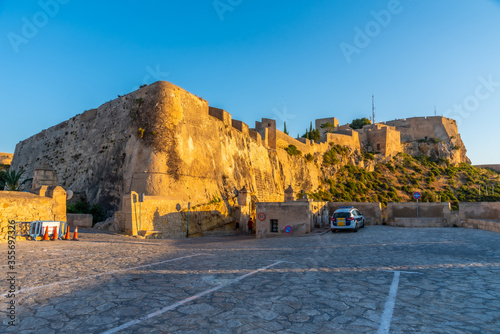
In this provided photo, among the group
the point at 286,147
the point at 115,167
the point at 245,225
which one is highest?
the point at 286,147

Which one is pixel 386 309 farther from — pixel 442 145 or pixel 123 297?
pixel 442 145

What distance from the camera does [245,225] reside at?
88.4ft

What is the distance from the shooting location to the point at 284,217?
63.6 ft

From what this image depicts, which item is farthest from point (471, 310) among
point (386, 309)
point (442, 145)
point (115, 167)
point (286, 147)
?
point (442, 145)

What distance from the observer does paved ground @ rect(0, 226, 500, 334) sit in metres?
3.95

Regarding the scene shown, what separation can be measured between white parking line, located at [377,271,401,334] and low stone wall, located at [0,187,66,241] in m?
13.7

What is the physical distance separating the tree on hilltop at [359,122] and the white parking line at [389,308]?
76.6 meters

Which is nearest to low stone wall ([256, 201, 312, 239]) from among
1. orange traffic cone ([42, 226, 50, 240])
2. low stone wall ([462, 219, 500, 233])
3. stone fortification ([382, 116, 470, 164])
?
low stone wall ([462, 219, 500, 233])

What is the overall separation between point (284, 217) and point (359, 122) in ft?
217

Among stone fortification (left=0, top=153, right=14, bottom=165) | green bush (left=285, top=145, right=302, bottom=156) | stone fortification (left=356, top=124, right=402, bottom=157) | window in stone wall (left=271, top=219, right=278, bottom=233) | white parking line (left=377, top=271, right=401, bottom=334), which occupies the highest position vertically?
stone fortification (left=356, top=124, right=402, bottom=157)

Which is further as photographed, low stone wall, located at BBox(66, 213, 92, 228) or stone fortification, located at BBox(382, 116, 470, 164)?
stone fortification, located at BBox(382, 116, 470, 164)

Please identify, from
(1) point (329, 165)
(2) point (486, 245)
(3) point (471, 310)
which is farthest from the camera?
(1) point (329, 165)

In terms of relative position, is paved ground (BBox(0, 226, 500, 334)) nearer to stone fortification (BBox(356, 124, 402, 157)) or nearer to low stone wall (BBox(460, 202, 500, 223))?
low stone wall (BBox(460, 202, 500, 223))

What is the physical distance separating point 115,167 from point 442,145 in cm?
6736
